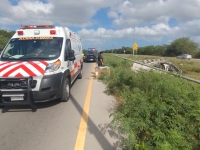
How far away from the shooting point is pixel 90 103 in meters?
6.16

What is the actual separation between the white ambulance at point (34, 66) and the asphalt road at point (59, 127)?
0.43m

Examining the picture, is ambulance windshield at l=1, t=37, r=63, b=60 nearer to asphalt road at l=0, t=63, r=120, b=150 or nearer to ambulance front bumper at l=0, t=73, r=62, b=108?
ambulance front bumper at l=0, t=73, r=62, b=108

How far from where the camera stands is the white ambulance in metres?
4.93

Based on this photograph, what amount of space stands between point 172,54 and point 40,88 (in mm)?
78218

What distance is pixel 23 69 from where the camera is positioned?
5.09 meters

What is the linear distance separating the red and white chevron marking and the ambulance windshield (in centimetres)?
46

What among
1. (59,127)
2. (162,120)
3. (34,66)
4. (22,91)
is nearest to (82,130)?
(59,127)

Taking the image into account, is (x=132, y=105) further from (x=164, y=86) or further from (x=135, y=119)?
(x=164, y=86)

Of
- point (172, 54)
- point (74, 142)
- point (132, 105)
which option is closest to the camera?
point (74, 142)

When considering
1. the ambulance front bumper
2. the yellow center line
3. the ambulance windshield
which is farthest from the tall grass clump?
the ambulance windshield

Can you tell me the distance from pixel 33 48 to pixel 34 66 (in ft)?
3.70

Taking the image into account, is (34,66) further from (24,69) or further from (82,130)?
(82,130)

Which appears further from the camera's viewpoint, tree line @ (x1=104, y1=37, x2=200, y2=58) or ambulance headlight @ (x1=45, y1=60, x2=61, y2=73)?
tree line @ (x1=104, y1=37, x2=200, y2=58)

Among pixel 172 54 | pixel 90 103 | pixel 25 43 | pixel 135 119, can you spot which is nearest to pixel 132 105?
pixel 135 119
